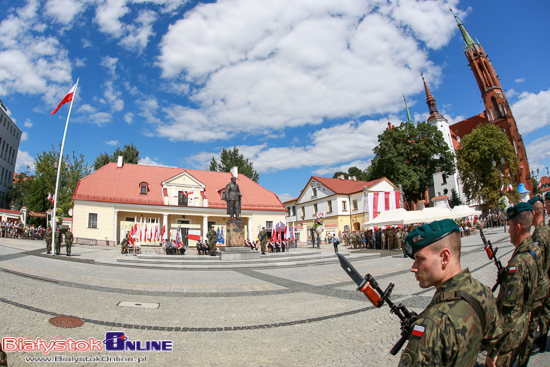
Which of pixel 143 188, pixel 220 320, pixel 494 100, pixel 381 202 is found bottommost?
pixel 220 320

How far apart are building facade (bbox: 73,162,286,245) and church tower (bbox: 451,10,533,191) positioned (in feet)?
187

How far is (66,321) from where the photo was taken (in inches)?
212

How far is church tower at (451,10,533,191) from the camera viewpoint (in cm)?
6944

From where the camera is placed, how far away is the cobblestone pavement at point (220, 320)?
419 centimetres

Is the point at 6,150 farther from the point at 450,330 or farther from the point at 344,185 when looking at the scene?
the point at 450,330

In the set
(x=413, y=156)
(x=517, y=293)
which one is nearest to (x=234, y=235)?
(x=517, y=293)

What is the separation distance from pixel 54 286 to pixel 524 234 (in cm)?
1034

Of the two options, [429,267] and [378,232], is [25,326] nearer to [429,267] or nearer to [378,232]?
[429,267]

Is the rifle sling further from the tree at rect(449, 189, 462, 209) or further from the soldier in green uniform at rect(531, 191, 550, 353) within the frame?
the tree at rect(449, 189, 462, 209)

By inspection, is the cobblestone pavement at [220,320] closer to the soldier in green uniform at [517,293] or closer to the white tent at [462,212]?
the soldier in green uniform at [517,293]

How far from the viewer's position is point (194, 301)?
7.56 metres

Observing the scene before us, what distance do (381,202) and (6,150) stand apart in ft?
238

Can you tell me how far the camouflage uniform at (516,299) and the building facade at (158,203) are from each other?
28837 millimetres

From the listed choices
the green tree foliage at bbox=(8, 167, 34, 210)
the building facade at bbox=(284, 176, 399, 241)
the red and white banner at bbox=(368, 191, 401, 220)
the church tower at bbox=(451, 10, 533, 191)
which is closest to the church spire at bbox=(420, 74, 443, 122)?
the church tower at bbox=(451, 10, 533, 191)
